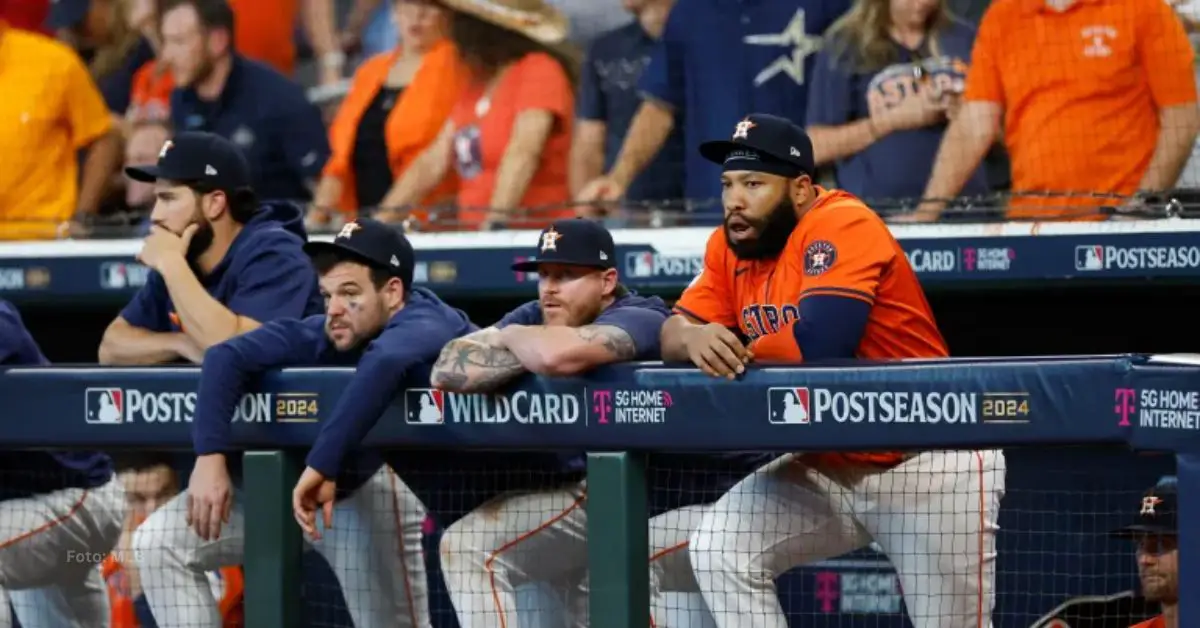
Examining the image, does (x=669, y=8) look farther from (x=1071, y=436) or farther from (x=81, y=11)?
(x=1071, y=436)

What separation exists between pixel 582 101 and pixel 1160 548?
9.92ft

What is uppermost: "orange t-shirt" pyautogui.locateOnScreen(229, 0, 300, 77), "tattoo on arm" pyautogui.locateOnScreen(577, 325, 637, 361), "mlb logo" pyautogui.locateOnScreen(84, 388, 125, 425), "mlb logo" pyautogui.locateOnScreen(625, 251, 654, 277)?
"orange t-shirt" pyautogui.locateOnScreen(229, 0, 300, 77)

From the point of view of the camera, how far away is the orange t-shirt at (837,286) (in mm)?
3865

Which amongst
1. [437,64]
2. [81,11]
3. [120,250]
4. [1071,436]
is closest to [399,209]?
[437,64]

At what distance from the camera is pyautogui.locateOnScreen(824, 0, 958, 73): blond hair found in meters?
5.86

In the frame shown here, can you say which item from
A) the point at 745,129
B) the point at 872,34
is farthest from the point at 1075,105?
the point at 745,129

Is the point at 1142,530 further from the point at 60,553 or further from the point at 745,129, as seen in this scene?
the point at 60,553

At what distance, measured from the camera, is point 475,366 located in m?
3.79

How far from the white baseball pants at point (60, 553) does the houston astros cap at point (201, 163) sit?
2.79ft

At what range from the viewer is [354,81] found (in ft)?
23.1

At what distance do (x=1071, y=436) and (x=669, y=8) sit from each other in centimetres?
319

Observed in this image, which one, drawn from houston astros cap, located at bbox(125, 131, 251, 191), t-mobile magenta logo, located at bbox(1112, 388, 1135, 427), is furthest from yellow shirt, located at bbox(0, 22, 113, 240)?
t-mobile magenta logo, located at bbox(1112, 388, 1135, 427)

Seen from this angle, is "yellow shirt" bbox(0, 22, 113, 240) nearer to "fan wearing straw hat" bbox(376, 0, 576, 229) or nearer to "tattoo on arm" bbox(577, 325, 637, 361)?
A: "fan wearing straw hat" bbox(376, 0, 576, 229)

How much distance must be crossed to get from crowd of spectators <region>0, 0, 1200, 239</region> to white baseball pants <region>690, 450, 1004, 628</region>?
6.34 ft
